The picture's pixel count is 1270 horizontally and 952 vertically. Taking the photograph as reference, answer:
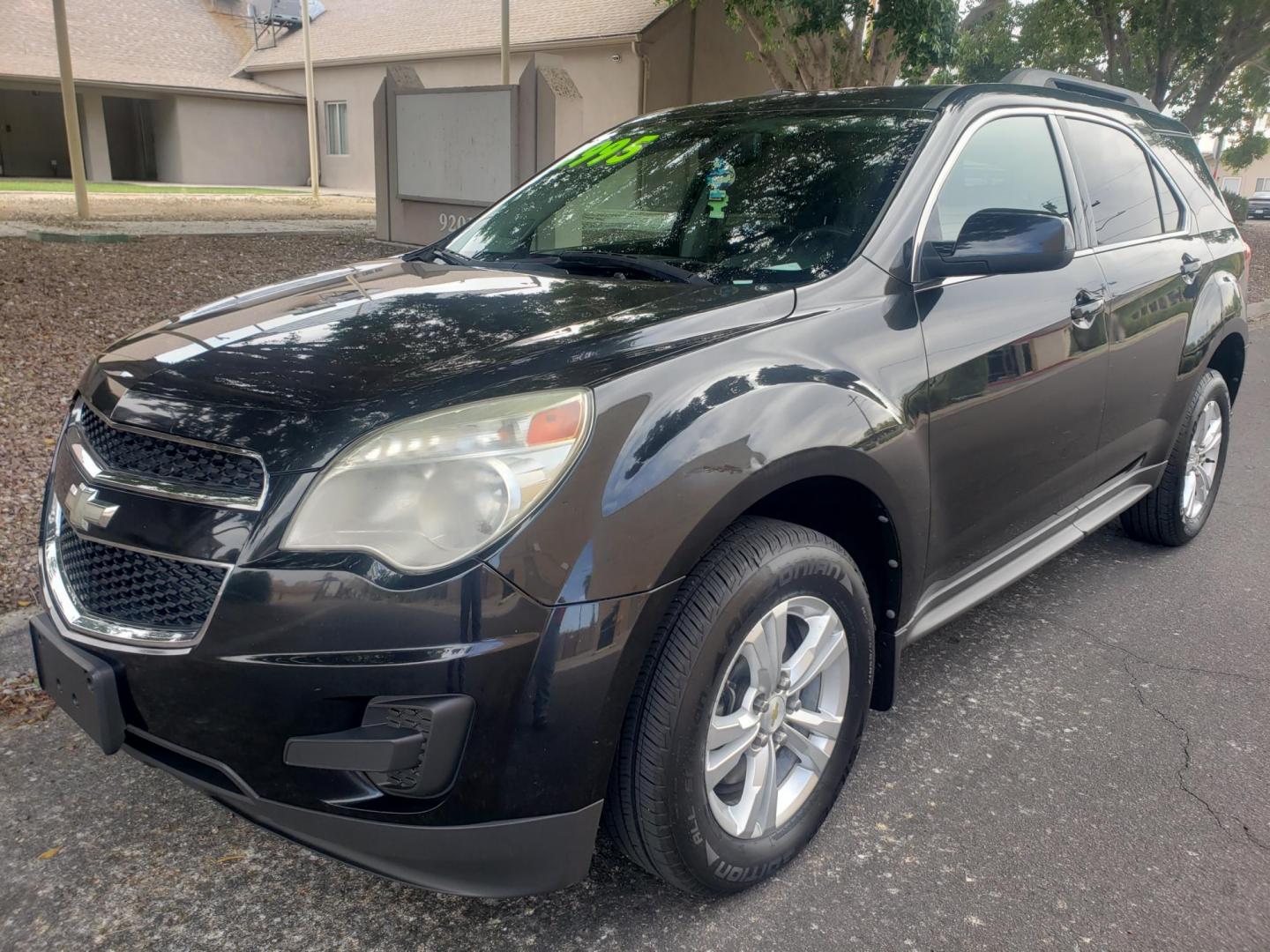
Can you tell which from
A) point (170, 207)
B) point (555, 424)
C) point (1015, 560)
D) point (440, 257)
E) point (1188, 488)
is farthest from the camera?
point (170, 207)

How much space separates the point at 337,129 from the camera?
2836 centimetres

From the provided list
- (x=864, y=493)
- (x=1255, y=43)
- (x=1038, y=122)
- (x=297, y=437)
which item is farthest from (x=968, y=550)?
(x=1255, y=43)

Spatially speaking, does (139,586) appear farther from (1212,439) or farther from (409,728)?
(1212,439)

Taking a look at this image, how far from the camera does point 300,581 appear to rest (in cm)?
174

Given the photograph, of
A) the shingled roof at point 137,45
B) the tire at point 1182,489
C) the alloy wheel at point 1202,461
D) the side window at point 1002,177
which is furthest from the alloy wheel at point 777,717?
the shingled roof at point 137,45

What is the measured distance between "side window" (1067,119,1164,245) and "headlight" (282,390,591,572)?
97.4 inches

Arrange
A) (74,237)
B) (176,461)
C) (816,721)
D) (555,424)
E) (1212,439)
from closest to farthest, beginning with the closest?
1. (555,424)
2. (176,461)
3. (816,721)
4. (1212,439)
5. (74,237)

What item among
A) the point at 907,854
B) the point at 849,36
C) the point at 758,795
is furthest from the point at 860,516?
the point at 849,36

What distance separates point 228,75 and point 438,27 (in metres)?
8.37

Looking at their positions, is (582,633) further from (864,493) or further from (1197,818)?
(1197,818)

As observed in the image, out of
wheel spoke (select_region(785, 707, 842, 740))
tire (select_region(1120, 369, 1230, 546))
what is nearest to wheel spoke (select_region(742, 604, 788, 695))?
wheel spoke (select_region(785, 707, 842, 740))

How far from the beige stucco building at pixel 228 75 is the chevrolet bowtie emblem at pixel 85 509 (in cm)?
1945

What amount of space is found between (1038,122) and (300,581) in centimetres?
276

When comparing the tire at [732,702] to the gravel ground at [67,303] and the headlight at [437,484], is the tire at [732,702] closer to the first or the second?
the headlight at [437,484]
